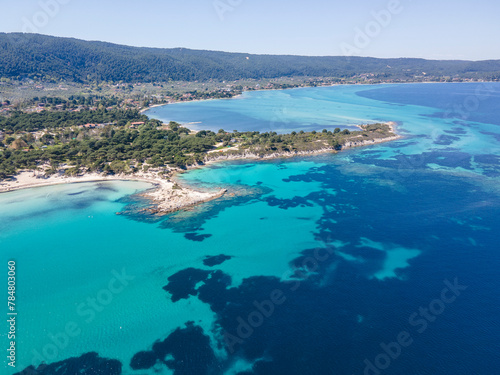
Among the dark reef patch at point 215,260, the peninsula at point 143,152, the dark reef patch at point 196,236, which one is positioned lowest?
the dark reef patch at point 215,260

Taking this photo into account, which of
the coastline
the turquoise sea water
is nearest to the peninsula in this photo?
the coastline

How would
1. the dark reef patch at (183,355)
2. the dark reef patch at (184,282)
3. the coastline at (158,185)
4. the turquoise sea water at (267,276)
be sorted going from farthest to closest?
the coastline at (158,185) → the dark reef patch at (184,282) → the turquoise sea water at (267,276) → the dark reef patch at (183,355)

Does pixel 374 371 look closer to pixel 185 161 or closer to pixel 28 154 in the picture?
pixel 185 161

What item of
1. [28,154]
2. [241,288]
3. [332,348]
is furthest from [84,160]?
[332,348]

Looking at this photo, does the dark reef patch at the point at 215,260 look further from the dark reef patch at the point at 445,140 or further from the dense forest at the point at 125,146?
the dark reef patch at the point at 445,140

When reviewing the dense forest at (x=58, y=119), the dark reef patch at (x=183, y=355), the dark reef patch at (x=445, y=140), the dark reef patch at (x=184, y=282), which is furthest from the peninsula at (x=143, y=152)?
the dark reef patch at (x=183, y=355)

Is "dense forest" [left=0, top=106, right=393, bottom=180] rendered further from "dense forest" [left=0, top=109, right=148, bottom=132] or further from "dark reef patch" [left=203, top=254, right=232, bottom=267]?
"dark reef patch" [left=203, top=254, right=232, bottom=267]

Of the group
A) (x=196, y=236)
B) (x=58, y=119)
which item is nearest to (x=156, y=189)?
(x=196, y=236)

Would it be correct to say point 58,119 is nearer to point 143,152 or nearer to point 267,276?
point 143,152
